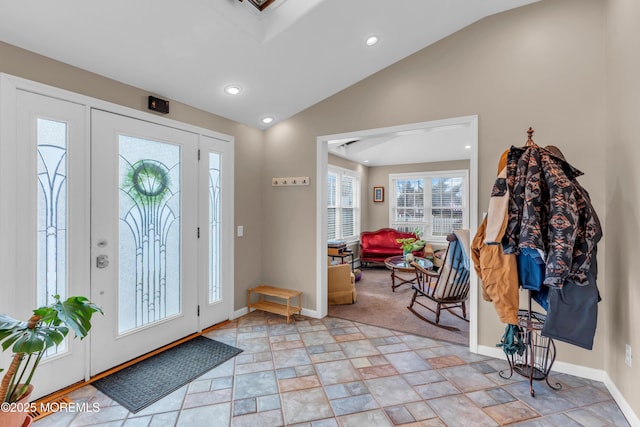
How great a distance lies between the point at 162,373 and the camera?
7.88ft

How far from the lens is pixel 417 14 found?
255 centimetres

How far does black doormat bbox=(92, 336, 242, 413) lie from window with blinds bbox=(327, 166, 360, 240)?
373 centimetres

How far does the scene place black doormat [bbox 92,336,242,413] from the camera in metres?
2.11

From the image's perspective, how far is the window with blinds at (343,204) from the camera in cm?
622

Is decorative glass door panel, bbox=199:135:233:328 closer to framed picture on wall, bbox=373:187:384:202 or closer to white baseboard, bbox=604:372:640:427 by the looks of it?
white baseboard, bbox=604:372:640:427

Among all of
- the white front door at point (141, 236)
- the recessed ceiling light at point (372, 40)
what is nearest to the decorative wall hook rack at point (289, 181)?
the white front door at point (141, 236)

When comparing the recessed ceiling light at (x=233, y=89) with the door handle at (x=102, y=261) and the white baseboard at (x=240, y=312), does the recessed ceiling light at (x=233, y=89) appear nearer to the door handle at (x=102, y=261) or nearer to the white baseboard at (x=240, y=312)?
the door handle at (x=102, y=261)

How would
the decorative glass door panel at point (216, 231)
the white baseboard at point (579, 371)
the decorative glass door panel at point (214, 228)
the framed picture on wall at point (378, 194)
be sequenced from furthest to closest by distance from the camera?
the framed picture on wall at point (378, 194), the decorative glass door panel at point (214, 228), the decorative glass door panel at point (216, 231), the white baseboard at point (579, 371)

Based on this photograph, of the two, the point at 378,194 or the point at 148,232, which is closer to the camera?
the point at 148,232

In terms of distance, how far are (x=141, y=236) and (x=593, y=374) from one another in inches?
155

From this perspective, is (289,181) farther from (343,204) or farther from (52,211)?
(343,204)

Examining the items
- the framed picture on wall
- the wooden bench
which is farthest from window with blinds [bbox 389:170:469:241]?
the wooden bench

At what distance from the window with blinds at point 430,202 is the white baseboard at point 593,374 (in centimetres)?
433

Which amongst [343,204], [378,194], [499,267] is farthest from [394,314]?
[378,194]
